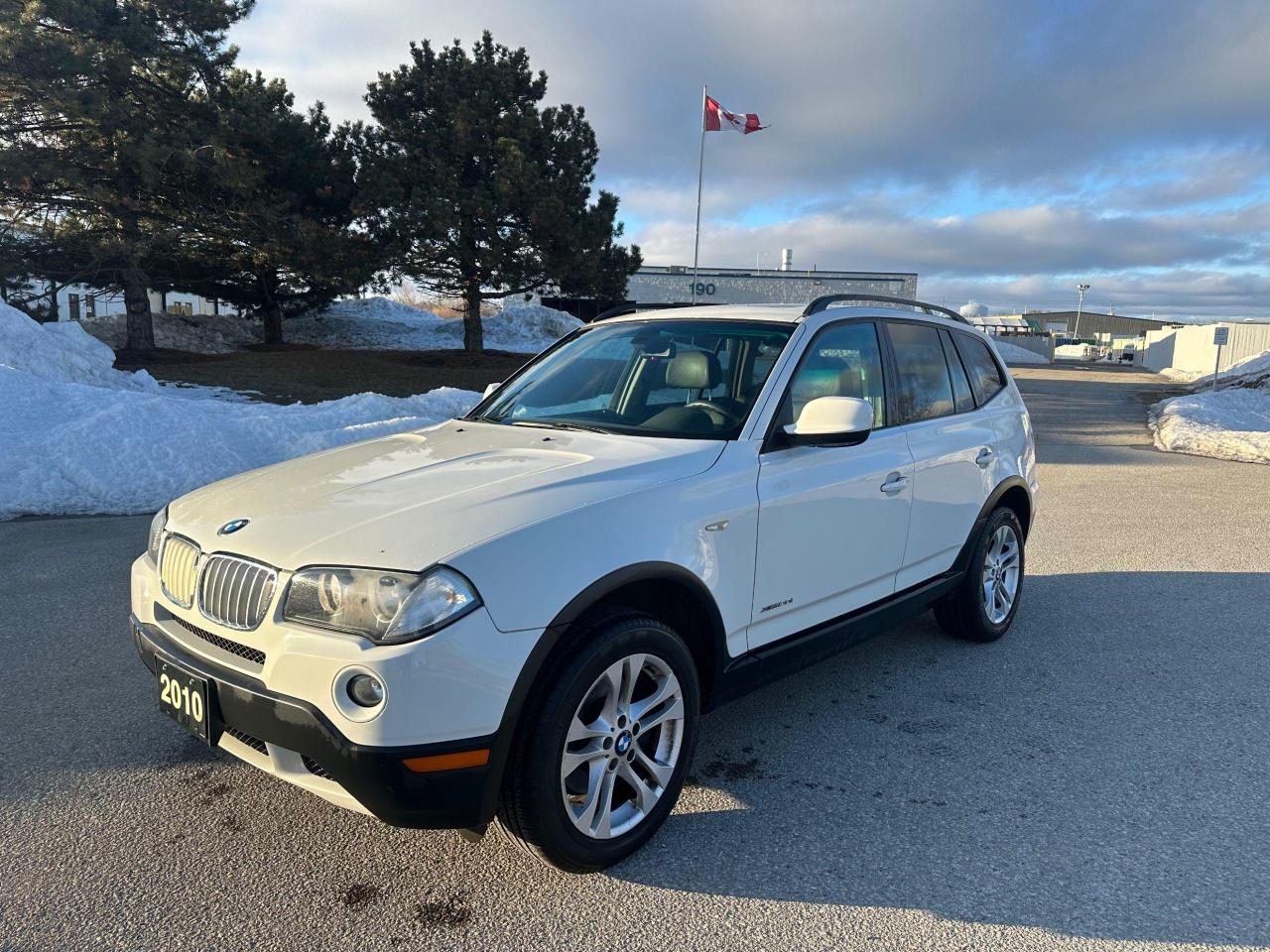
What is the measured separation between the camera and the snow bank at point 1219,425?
1325cm

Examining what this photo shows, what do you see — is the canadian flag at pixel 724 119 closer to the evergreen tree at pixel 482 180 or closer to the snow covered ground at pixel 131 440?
the evergreen tree at pixel 482 180

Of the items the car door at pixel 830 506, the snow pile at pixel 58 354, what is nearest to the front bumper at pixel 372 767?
the car door at pixel 830 506

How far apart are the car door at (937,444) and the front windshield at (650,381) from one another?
2.97ft

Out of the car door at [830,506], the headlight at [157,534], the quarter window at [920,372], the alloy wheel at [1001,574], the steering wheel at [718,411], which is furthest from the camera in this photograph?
the alloy wheel at [1001,574]

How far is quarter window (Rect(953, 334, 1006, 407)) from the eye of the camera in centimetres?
489

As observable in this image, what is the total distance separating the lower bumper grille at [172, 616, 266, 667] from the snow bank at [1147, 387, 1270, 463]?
14.4m

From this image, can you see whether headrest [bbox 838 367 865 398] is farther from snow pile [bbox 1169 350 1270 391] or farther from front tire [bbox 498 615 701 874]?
snow pile [bbox 1169 350 1270 391]

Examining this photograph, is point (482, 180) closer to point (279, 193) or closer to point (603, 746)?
point (279, 193)

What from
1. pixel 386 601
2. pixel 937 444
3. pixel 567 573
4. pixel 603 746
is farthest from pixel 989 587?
pixel 386 601

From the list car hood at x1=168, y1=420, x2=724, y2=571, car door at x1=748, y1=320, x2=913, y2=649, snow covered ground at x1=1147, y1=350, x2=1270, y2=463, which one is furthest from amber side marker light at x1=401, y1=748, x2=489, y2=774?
snow covered ground at x1=1147, y1=350, x2=1270, y2=463

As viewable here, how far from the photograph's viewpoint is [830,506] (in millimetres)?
3451

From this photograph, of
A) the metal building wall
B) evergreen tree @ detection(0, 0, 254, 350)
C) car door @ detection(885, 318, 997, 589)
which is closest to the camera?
car door @ detection(885, 318, 997, 589)

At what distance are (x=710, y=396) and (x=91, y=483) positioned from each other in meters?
6.90

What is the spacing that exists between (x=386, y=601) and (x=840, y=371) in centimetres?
229
